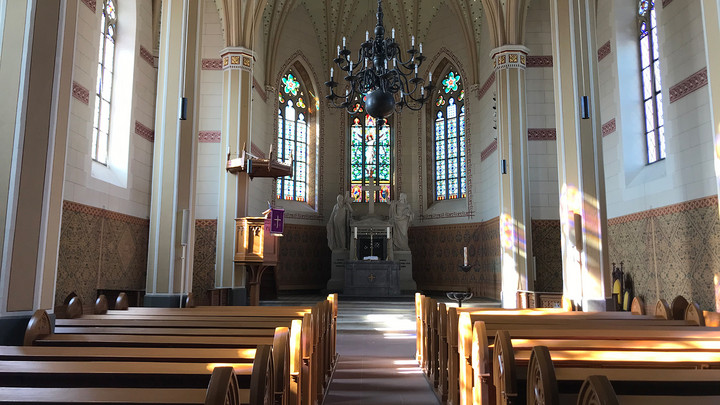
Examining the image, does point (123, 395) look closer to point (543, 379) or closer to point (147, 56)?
point (543, 379)

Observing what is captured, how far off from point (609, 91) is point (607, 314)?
291 inches

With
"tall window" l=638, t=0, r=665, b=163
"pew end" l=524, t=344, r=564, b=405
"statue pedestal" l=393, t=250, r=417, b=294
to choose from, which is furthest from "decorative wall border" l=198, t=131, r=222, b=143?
"pew end" l=524, t=344, r=564, b=405

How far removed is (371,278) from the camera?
637 inches

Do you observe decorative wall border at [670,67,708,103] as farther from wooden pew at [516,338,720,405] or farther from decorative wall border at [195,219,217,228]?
decorative wall border at [195,219,217,228]

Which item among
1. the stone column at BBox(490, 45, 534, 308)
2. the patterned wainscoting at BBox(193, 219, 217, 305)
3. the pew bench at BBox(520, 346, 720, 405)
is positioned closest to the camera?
the pew bench at BBox(520, 346, 720, 405)

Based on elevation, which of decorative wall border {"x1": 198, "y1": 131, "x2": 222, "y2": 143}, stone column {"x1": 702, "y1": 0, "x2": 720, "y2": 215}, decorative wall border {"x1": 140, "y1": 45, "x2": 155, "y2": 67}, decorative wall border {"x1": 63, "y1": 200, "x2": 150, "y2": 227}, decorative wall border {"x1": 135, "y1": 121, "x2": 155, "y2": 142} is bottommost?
decorative wall border {"x1": 63, "y1": 200, "x2": 150, "y2": 227}

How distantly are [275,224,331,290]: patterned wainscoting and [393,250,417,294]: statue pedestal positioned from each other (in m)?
2.52

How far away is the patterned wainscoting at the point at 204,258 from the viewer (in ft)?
43.7

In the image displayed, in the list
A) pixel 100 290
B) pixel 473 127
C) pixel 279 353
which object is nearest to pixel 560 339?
pixel 279 353

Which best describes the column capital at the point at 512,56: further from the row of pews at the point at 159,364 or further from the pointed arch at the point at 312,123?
the row of pews at the point at 159,364

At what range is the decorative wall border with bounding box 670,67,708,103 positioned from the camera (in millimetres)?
8948

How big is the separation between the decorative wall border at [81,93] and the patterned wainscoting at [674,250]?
1077 cm

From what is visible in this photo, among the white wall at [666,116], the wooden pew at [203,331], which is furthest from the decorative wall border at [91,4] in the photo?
the white wall at [666,116]

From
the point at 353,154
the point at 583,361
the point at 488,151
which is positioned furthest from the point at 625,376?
the point at 353,154
